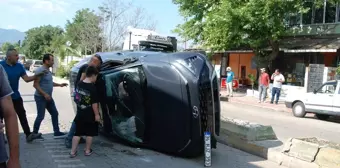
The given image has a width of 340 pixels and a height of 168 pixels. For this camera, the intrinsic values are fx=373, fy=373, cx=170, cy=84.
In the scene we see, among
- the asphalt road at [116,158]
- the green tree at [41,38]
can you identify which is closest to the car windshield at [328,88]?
the asphalt road at [116,158]

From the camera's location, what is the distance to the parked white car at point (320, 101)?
13.0 m

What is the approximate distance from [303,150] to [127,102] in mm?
3018

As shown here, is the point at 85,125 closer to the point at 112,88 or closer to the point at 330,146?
the point at 112,88

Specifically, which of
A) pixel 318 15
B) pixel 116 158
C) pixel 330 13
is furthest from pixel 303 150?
pixel 318 15

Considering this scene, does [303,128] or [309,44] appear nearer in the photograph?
[303,128]

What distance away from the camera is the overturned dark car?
5.81 m

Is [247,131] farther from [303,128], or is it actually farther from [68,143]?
[303,128]

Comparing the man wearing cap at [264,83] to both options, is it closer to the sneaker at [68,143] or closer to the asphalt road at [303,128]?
the asphalt road at [303,128]

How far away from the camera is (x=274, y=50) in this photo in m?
21.4

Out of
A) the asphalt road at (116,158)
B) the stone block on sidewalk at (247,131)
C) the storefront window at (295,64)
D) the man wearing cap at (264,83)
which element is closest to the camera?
the asphalt road at (116,158)

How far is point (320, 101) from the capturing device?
13352 millimetres

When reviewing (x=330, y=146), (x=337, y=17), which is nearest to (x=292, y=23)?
(x=337, y=17)

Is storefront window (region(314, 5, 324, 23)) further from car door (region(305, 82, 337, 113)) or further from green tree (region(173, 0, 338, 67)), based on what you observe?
car door (region(305, 82, 337, 113))

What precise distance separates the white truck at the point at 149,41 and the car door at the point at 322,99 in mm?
9477
